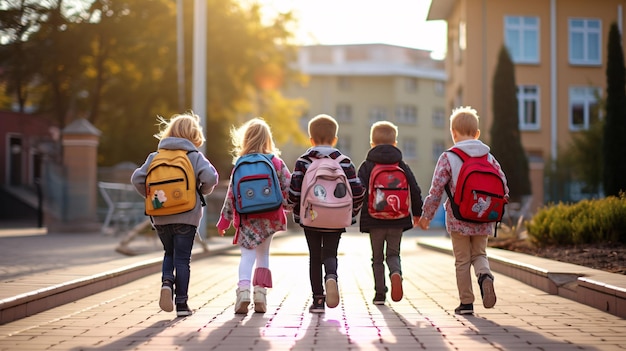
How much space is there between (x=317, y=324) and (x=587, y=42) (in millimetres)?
32148

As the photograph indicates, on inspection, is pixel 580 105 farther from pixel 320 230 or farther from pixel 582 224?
pixel 320 230

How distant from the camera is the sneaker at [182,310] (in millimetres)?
7613

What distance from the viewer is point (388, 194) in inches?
322

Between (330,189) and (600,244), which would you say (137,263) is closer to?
(330,189)

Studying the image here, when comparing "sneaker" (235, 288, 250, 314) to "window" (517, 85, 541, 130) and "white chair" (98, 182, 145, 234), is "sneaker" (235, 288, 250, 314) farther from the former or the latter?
"window" (517, 85, 541, 130)

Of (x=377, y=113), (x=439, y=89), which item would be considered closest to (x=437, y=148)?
(x=439, y=89)

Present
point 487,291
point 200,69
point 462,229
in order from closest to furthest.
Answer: point 487,291 < point 462,229 < point 200,69

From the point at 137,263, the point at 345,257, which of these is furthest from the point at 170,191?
the point at 345,257

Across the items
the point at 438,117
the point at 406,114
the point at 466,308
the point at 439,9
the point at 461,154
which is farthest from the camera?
the point at 438,117

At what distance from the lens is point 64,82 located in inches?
1240

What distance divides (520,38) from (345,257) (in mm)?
21837

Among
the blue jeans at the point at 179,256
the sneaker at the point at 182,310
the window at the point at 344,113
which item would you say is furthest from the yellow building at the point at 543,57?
the window at the point at 344,113

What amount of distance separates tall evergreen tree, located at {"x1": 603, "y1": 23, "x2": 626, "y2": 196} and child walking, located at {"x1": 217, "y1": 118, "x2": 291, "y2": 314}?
1184 cm

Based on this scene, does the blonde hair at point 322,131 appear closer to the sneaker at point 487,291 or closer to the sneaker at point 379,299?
the sneaker at point 379,299
